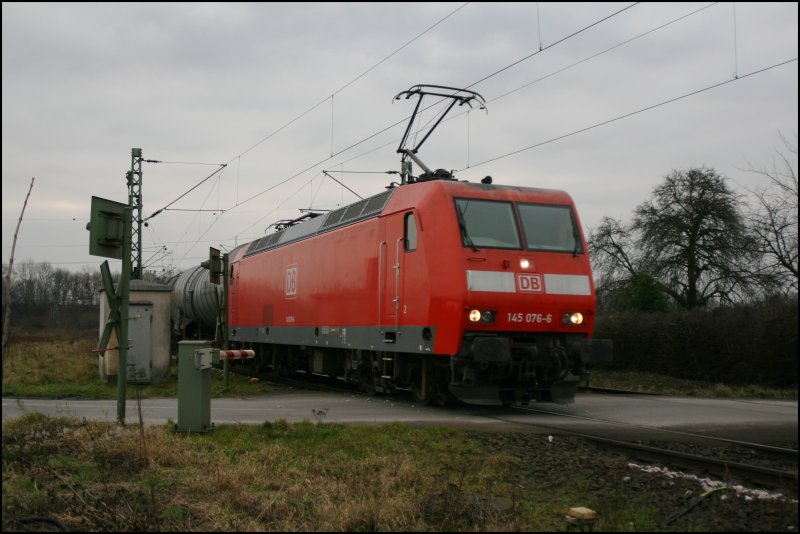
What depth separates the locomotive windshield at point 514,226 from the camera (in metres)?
11.6

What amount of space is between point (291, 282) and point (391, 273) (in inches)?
228

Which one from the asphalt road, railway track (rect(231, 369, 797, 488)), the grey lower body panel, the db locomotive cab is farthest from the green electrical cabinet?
railway track (rect(231, 369, 797, 488))

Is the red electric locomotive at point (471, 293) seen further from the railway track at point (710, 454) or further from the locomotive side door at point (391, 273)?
the railway track at point (710, 454)

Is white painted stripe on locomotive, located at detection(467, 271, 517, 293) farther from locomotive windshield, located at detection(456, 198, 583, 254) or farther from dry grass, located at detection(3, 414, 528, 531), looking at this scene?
dry grass, located at detection(3, 414, 528, 531)

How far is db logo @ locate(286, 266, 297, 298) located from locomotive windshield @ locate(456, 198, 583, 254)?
7076 millimetres

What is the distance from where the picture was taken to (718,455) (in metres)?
8.45

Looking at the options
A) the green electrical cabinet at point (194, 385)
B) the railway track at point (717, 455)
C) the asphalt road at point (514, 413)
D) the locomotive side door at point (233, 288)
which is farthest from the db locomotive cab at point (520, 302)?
the locomotive side door at point (233, 288)

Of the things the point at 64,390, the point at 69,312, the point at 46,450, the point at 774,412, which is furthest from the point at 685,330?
the point at 69,312

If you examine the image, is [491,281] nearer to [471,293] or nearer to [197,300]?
[471,293]

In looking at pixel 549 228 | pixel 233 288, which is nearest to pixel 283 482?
pixel 549 228

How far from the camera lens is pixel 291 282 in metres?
18.1

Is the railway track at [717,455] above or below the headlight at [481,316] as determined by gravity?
below

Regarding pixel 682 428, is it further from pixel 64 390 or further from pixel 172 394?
pixel 64 390

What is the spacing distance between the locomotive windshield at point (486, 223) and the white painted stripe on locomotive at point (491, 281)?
17.9 inches
